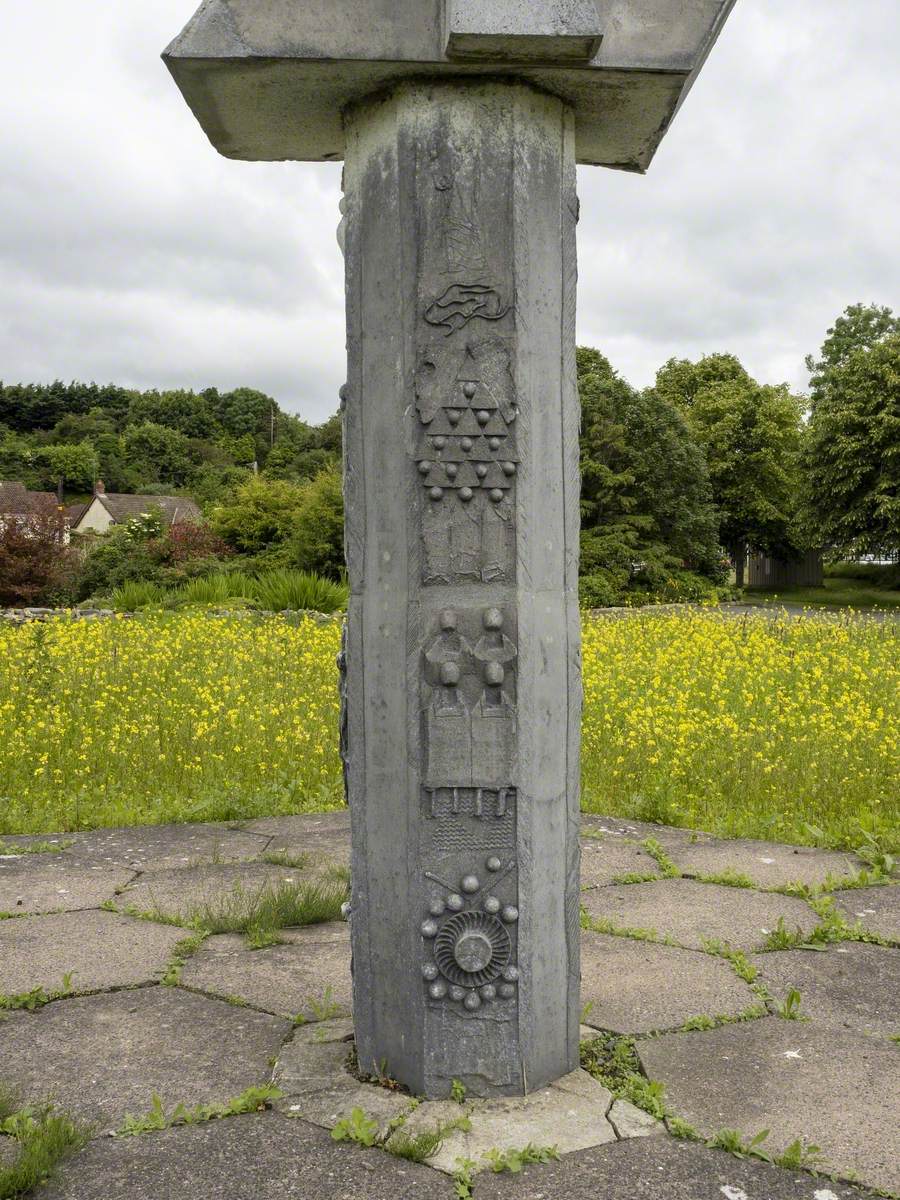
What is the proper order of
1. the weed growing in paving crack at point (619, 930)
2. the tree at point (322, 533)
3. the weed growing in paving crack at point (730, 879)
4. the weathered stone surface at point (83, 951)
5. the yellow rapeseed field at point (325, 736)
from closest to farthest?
the weathered stone surface at point (83, 951) → the weed growing in paving crack at point (619, 930) → the weed growing in paving crack at point (730, 879) → the yellow rapeseed field at point (325, 736) → the tree at point (322, 533)

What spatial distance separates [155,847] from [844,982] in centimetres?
294

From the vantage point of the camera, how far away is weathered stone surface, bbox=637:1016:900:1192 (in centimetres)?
220

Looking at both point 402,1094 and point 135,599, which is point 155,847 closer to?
point 402,1094

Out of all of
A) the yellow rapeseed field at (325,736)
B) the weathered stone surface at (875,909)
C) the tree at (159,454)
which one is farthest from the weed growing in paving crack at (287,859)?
the tree at (159,454)

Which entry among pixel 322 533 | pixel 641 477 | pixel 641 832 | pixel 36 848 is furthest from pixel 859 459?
pixel 36 848

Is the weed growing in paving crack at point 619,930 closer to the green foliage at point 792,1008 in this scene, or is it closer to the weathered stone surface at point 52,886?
the green foliage at point 792,1008

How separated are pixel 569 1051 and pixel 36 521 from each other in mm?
17623

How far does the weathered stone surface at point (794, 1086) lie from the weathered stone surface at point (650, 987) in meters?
0.11

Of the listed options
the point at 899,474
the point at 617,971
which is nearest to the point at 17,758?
the point at 617,971

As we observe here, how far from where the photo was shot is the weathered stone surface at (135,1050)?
7.98 feet

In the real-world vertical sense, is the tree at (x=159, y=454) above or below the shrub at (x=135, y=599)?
above

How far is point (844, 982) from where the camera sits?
311 cm

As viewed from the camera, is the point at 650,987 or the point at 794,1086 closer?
the point at 794,1086

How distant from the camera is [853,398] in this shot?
25.2 m
